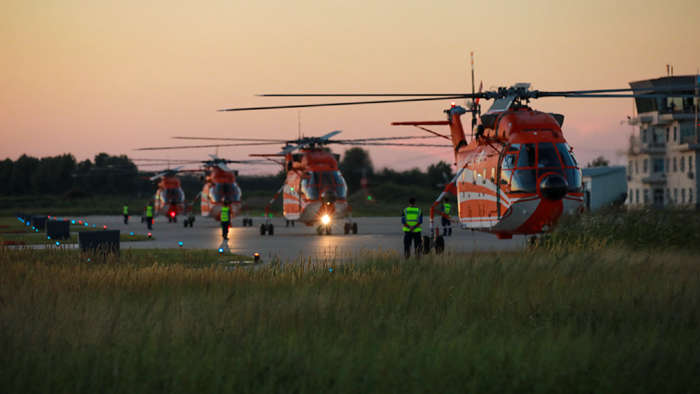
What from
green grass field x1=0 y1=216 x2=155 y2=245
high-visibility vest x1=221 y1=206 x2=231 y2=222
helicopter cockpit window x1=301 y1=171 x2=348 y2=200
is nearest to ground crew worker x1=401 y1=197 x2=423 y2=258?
green grass field x1=0 y1=216 x2=155 y2=245

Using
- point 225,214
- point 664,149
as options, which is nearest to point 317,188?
point 225,214

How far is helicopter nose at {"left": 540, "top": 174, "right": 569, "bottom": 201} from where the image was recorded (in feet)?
71.6

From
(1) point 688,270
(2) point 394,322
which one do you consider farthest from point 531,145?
(2) point 394,322

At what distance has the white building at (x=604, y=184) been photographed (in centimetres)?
11031

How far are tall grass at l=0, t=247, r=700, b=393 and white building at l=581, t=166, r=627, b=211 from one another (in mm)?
98843

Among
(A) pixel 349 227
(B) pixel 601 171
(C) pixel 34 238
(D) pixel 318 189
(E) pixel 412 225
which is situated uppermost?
(B) pixel 601 171

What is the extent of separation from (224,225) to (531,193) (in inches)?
589

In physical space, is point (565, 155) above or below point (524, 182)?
above

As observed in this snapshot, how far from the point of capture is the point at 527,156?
22250mm

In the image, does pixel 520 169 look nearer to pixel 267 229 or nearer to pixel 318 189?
pixel 318 189

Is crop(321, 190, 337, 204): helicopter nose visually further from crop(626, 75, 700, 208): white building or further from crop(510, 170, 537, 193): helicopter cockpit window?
crop(626, 75, 700, 208): white building

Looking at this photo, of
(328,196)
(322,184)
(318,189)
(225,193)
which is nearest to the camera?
(328,196)

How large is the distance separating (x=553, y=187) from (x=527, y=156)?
1109mm

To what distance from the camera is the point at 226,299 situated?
11.2 meters
